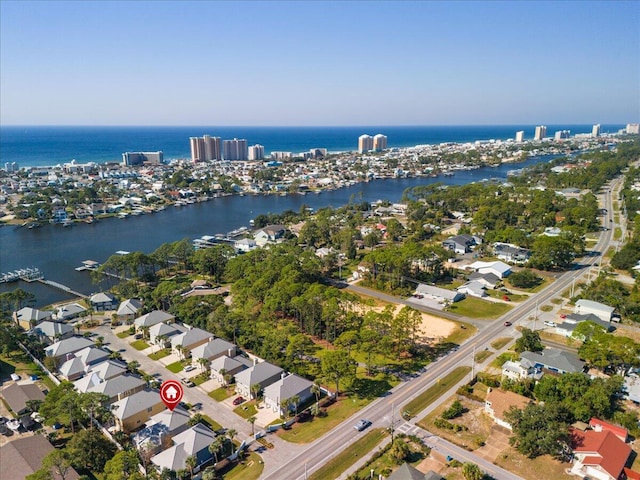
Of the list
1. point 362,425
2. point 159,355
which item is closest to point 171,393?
point 362,425

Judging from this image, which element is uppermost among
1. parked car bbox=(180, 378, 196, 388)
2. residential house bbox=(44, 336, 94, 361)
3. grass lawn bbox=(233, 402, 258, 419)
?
residential house bbox=(44, 336, 94, 361)

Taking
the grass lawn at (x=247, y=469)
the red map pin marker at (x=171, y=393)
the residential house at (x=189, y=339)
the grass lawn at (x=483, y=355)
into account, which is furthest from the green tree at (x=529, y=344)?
the red map pin marker at (x=171, y=393)

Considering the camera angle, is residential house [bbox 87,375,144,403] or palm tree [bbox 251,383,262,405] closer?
residential house [bbox 87,375,144,403]

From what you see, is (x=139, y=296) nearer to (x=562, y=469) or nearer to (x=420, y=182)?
(x=562, y=469)

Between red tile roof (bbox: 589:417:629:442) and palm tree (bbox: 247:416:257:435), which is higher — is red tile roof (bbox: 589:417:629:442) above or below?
above

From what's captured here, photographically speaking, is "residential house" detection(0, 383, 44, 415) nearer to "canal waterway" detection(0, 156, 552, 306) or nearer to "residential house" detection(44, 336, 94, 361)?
"residential house" detection(44, 336, 94, 361)

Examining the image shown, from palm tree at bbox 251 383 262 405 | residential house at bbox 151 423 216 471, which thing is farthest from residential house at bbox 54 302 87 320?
residential house at bbox 151 423 216 471

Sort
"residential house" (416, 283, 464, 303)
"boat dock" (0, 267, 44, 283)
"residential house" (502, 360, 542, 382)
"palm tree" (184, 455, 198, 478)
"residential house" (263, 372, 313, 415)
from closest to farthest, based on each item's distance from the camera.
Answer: "palm tree" (184, 455, 198, 478)
"residential house" (263, 372, 313, 415)
"residential house" (502, 360, 542, 382)
"residential house" (416, 283, 464, 303)
"boat dock" (0, 267, 44, 283)
